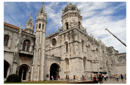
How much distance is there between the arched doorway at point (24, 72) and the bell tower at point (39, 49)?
1607 mm

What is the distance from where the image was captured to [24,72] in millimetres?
19719

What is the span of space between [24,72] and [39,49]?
5.78m

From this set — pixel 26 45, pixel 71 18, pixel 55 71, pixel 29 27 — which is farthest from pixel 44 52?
pixel 29 27

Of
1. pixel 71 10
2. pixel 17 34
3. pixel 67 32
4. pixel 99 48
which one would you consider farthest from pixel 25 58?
pixel 99 48

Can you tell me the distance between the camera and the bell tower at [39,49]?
19242mm

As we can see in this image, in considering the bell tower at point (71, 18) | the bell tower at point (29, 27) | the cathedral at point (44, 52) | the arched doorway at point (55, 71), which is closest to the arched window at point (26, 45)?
the cathedral at point (44, 52)

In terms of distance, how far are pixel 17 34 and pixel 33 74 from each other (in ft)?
29.7

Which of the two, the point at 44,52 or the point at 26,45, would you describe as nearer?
the point at 26,45

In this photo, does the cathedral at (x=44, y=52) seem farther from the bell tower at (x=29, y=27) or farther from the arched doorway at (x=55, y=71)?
the bell tower at (x=29, y=27)

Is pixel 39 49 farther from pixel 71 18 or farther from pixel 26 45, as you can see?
pixel 71 18

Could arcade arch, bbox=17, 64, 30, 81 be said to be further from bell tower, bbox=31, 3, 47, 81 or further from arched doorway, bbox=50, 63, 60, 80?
arched doorway, bbox=50, 63, 60, 80

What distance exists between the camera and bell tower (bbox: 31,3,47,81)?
19242 millimetres

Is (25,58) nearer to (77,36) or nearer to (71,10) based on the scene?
(77,36)

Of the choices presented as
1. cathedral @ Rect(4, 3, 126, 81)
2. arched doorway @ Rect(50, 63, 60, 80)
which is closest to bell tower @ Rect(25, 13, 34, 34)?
cathedral @ Rect(4, 3, 126, 81)
